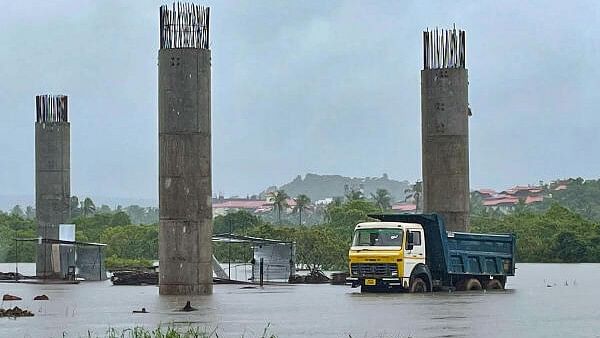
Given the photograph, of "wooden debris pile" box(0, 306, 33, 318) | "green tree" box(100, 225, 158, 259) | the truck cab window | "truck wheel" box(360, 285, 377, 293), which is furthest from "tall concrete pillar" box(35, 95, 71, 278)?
"green tree" box(100, 225, 158, 259)

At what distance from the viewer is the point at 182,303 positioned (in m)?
41.9

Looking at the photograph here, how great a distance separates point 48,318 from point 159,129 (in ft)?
42.3

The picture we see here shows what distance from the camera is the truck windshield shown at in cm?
4684

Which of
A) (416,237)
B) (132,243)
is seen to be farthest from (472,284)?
(132,243)

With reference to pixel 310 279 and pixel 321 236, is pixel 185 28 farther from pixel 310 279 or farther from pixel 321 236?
pixel 321 236

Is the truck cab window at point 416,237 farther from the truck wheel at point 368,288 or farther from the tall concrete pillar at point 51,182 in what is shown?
the tall concrete pillar at point 51,182

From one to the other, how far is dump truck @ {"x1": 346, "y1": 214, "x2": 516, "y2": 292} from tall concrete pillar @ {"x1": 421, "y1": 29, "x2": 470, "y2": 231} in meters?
5.78

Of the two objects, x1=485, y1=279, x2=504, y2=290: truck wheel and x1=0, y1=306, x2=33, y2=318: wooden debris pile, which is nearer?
x1=0, y1=306, x2=33, y2=318: wooden debris pile

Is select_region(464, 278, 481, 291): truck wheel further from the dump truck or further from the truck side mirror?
the truck side mirror

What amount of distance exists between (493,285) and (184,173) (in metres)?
11.2

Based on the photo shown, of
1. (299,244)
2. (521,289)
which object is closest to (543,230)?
(299,244)

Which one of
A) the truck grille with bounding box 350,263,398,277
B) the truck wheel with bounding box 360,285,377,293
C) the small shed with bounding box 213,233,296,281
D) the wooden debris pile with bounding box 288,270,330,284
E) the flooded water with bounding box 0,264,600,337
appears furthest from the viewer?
the small shed with bounding box 213,233,296,281

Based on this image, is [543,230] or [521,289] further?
[543,230]

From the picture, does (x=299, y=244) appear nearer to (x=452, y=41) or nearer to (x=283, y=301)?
(x=452, y=41)
